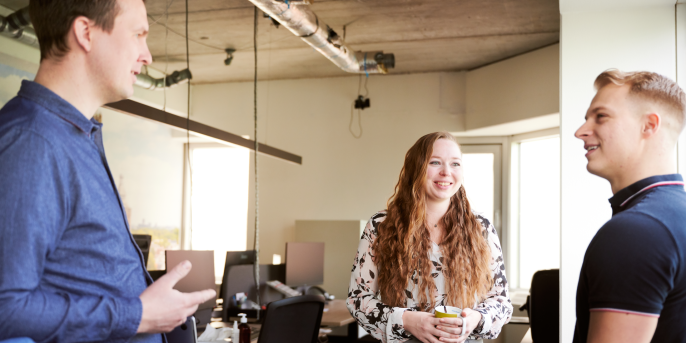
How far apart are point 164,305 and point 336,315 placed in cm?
365

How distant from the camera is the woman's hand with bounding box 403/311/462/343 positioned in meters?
1.65

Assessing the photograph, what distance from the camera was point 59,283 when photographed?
0.92 meters

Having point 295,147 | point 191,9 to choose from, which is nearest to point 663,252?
point 191,9

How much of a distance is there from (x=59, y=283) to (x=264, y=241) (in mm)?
5907

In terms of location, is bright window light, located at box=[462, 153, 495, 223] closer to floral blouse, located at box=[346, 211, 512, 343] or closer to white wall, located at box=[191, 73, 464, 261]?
white wall, located at box=[191, 73, 464, 261]

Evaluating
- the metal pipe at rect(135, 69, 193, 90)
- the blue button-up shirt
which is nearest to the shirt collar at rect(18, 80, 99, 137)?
the blue button-up shirt

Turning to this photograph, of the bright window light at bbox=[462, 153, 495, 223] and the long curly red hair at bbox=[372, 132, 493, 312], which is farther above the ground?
the bright window light at bbox=[462, 153, 495, 223]

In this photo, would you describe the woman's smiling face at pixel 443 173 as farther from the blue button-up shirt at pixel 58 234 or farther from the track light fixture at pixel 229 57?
the track light fixture at pixel 229 57

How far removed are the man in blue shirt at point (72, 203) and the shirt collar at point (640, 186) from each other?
0.85 m

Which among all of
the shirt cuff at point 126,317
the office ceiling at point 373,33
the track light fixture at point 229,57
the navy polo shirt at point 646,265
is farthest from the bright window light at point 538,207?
the shirt cuff at point 126,317

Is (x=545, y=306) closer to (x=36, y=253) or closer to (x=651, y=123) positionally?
(x=651, y=123)

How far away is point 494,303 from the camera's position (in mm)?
1816

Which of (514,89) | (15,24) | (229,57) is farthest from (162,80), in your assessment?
(514,89)

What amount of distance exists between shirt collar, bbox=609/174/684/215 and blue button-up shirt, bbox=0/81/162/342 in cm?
96
